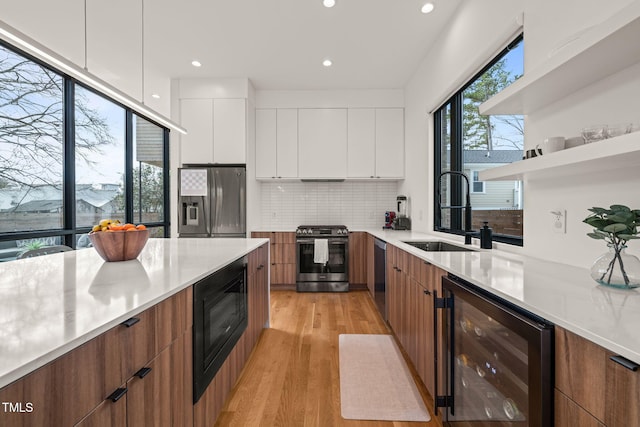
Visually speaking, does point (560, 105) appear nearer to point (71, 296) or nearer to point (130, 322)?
point (130, 322)

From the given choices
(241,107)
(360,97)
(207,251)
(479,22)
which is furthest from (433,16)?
(207,251)

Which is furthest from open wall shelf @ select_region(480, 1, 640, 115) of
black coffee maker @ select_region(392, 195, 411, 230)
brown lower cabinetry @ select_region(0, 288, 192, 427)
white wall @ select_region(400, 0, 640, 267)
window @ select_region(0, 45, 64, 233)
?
window @ select_region(0, 45, 64, 233)

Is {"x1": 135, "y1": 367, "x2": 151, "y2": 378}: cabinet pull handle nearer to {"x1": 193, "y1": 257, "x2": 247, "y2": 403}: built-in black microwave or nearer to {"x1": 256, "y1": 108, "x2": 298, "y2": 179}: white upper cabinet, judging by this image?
{"x1": 193, "y1": 257, "x2": 247, "y2": 403}: built-in black microwave

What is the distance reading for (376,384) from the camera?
201cm

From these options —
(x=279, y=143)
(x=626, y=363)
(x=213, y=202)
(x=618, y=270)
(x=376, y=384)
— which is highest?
(x=279, y=143)

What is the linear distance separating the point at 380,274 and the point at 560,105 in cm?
225


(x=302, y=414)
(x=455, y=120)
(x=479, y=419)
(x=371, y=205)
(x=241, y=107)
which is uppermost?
(x=241, y=107)

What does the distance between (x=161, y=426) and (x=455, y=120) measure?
3.26m

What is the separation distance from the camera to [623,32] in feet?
3.07

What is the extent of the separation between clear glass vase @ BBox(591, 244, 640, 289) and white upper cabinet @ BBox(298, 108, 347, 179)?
145 inches

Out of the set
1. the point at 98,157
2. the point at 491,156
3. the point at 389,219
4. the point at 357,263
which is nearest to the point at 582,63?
the point at 491,156

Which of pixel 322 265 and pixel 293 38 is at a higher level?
pixel 293 38

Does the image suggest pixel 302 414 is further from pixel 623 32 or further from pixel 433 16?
pixel 433 16

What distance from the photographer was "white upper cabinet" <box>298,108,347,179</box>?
4.53m
